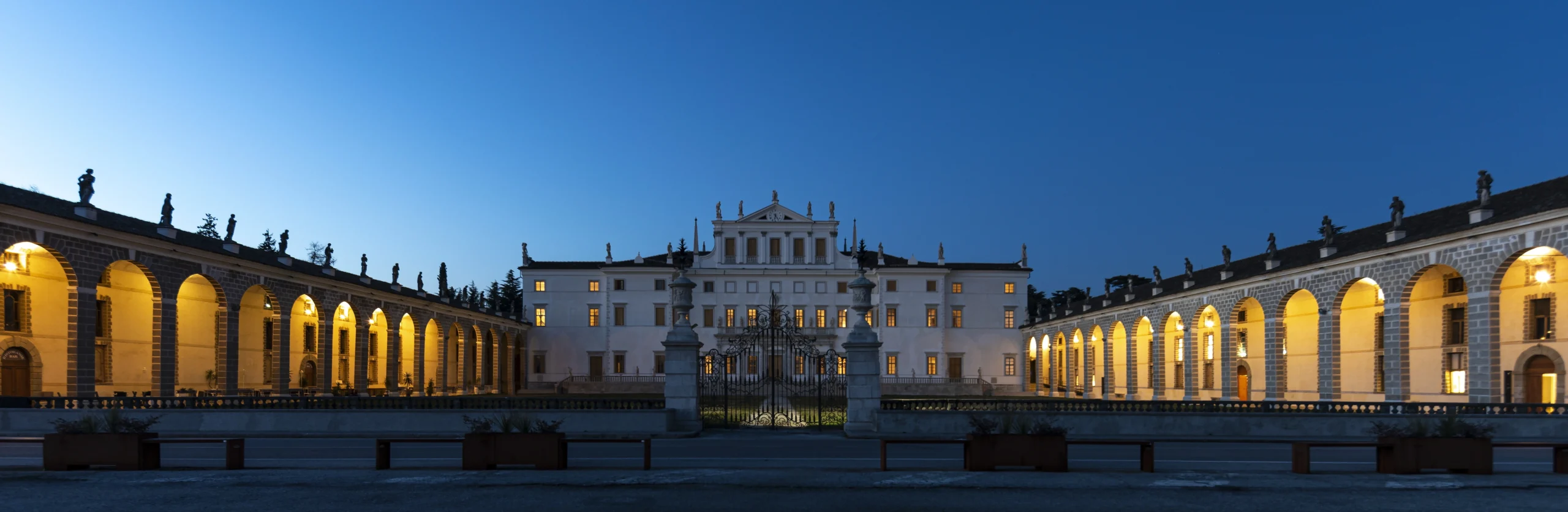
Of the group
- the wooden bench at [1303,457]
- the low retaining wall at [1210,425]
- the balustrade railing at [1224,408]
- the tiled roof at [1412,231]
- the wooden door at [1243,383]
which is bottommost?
the wooden door at [1243,383]

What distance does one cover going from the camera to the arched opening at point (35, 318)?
29375 millimetres

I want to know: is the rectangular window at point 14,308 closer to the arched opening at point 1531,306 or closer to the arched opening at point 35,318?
the arched opening at point 35,318

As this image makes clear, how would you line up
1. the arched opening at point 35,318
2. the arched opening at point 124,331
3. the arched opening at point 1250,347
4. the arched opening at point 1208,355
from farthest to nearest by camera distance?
the arched opening at point 1208,355, the arched opening at point 1250,347, the arched opening at point 124,331, the arched opening at point 35,318

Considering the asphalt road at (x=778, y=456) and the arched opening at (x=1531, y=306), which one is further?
the arched opening at (x=1531, y=306)

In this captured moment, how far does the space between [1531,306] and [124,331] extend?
46491 millimetres

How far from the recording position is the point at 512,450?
13289mm

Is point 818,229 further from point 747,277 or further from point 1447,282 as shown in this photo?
point 1447,282

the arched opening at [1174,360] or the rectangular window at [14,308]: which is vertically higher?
the rectangular window at [14,308]

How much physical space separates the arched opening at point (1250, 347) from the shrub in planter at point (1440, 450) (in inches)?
1134

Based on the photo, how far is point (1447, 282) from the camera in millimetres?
31625

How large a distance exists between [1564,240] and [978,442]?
57.0 ft

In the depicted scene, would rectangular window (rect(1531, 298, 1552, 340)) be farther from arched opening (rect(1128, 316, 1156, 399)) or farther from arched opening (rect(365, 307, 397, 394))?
arched opening (rect(365, 307, 397, 394))

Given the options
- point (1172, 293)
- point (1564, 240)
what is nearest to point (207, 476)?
point (1564, 240)

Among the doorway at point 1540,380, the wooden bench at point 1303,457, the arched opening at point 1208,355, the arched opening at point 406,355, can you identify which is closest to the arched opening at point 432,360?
the arched opening at point 406,355
